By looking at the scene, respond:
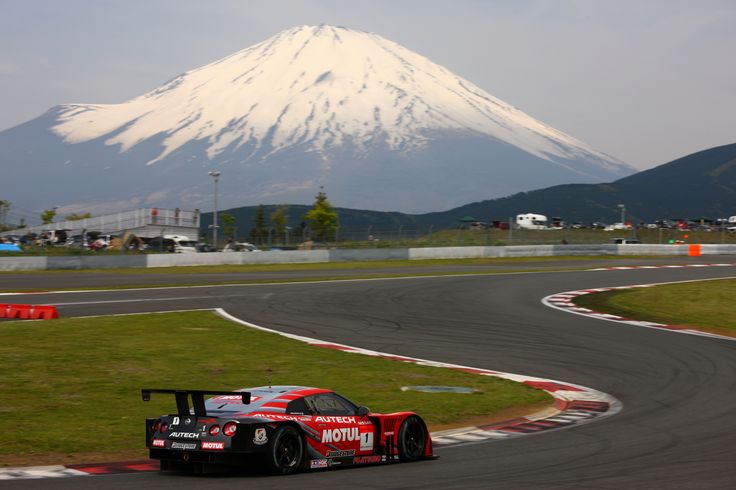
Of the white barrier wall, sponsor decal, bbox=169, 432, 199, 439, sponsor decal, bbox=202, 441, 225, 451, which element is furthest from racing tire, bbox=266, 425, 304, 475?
the white barrier wall

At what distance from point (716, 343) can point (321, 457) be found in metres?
15.4

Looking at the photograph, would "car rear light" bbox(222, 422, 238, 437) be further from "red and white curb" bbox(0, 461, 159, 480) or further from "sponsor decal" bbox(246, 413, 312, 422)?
"red and white curb" bbox(0, 461, 159, 480)

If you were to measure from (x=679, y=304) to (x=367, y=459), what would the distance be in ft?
76.6

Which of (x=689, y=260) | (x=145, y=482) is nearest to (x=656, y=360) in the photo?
(x=145, y=482)

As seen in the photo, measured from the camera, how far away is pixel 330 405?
35.8 feet

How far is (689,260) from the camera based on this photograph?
62.9m

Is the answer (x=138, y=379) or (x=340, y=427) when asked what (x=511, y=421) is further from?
(x=138, y=379)

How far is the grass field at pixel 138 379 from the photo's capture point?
1224 cm

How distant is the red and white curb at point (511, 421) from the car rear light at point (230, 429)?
4.53 feet

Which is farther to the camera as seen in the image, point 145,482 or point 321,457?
point 321,457

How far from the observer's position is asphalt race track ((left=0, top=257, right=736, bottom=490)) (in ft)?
33.2

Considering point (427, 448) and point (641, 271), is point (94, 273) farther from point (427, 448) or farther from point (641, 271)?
point (427, 448)

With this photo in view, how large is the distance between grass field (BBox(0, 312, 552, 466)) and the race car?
186 centimetres

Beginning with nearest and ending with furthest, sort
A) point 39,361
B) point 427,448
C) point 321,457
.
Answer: point 321,457
point 427,448
point 39,361
